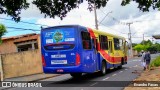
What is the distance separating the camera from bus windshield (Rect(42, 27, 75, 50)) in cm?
1739

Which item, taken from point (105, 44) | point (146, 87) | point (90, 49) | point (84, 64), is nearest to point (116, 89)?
point (146, 87)

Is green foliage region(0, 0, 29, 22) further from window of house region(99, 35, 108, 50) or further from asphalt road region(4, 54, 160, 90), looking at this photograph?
window of house region(99, 35, 108, 50)

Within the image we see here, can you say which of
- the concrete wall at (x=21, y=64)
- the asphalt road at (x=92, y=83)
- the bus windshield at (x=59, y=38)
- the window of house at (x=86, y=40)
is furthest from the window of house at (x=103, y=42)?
the concrete wall at (x=21, y=64)

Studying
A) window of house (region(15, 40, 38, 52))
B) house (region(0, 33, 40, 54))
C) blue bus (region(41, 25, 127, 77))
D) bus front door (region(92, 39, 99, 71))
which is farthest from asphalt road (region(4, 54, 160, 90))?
house (region(0, 33, 40, 54))

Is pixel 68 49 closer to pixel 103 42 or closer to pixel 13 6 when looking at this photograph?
pixel 103 42

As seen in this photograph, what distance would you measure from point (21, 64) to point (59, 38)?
437 inches

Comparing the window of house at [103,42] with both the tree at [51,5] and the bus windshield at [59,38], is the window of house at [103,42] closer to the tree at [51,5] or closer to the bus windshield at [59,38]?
the bus windshield at [59,38]

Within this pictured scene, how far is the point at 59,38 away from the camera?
17.6 m

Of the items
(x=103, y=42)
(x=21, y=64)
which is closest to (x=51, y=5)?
(x=103, y=42)

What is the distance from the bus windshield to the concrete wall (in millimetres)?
8894

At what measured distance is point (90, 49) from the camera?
18906mm

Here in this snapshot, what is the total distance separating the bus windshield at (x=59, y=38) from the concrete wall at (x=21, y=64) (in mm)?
8894

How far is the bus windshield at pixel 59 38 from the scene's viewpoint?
1739cm

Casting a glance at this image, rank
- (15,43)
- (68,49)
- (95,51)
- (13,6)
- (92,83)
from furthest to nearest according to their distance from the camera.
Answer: (15,43)
(95,51)
(68,49)
(92,83)
(13,6)
